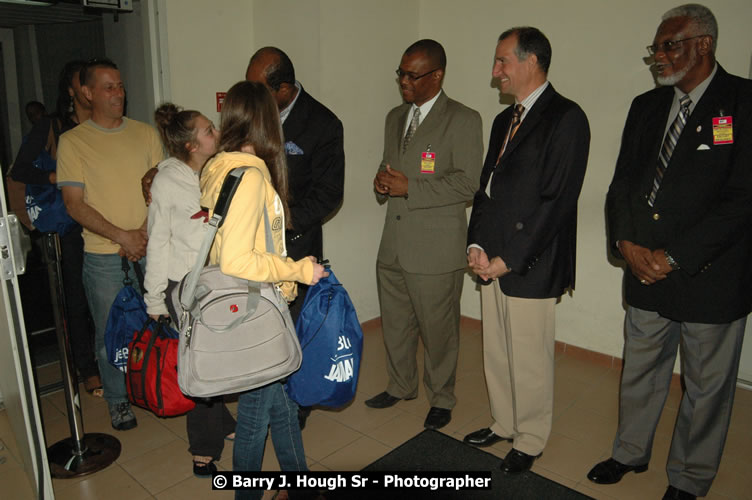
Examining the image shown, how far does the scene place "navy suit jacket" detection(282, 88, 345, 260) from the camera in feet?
8.46

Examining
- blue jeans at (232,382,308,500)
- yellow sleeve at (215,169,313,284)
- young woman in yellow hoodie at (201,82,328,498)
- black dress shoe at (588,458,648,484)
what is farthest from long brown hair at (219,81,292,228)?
black dress shoe at (588,458,648,484)

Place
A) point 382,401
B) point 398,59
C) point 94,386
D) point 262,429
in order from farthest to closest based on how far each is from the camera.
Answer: point 398,59
point 94,386
point 382,401
point 262,429

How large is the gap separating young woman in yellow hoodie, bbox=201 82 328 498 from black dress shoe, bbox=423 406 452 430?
0.97 m

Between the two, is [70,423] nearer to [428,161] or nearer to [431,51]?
[428,161]

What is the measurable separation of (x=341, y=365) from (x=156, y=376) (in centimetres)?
82

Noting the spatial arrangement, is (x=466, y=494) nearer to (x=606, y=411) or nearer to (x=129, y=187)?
(x=606, y=411)

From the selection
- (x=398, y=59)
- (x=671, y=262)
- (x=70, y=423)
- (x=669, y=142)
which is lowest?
(x=70, y=423)

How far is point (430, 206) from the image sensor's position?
8.65 ft

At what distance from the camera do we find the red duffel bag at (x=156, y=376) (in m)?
2.12

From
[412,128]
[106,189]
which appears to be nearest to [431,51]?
[412,128]

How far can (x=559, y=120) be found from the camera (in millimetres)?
2156

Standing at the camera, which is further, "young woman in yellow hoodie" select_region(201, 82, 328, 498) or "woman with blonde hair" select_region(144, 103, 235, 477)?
"woman with blonde hair" select_region(144, 103, 235, 477)

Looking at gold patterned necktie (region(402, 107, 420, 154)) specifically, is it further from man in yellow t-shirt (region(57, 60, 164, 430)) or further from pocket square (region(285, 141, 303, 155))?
man in yellow t-shirt (region(57, 60, 164, 430))

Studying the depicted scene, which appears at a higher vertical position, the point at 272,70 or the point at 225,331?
the point at 272,70
